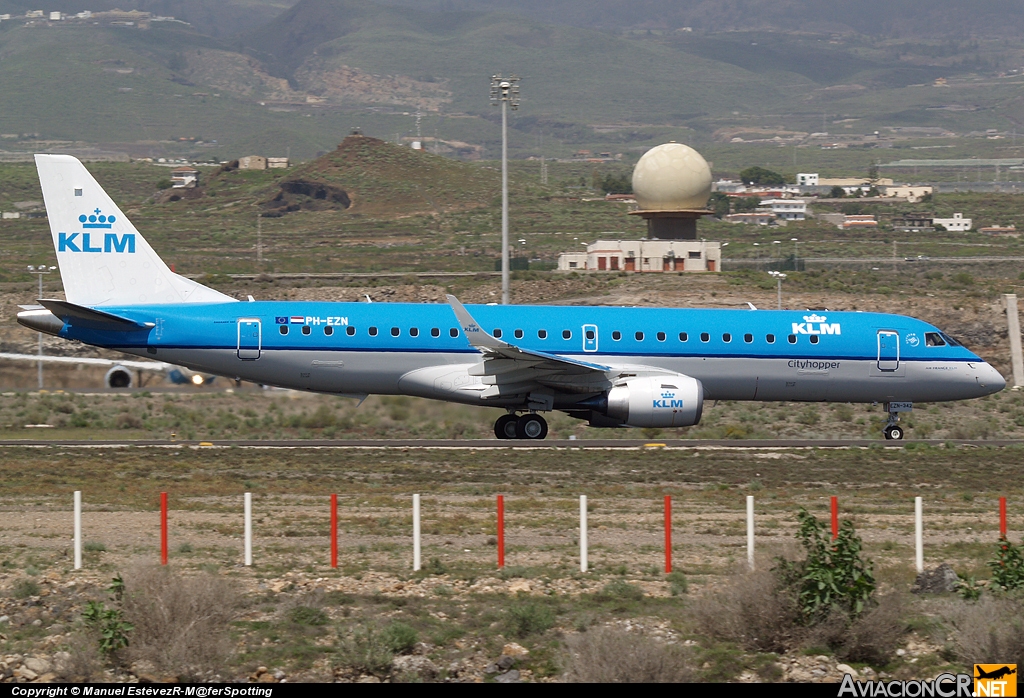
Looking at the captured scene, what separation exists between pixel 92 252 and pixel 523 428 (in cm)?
1101

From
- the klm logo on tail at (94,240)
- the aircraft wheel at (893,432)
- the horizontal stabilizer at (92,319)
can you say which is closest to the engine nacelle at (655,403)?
the aircraft wheel at (893,432)

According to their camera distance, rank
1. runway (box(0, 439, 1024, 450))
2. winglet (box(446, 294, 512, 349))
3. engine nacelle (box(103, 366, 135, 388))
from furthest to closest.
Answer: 1. engine nacelle (box(103, 366, 135, 388))
2. runway (box(0, 439, 1024, 450))
3. winglet (box(446, 294, 512, 349))

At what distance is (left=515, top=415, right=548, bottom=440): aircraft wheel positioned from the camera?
106 ft

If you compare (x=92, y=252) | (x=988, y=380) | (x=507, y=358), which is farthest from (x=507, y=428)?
(x=988, y=380)

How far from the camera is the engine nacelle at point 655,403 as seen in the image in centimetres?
3023

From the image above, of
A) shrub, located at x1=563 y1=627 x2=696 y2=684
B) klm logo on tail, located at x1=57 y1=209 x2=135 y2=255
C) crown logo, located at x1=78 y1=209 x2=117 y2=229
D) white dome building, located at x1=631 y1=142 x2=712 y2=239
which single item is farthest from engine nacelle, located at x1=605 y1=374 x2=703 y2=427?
white dome building, located at x1=631 y1=142 x2=712 y2=239

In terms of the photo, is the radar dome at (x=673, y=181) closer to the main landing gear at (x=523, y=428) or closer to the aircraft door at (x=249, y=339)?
the main landing gear at (x=523, y=428)

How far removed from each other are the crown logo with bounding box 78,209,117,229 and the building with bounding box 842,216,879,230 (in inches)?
4862

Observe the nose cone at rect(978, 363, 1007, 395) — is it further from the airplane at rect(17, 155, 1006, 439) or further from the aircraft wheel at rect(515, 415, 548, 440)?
the aircraft wheel at rect(515, 415, 548, 440)

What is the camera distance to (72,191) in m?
31.7

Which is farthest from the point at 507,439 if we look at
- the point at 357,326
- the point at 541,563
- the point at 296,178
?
the point at 296,178

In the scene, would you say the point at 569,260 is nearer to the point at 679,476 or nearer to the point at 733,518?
the point at 679,476

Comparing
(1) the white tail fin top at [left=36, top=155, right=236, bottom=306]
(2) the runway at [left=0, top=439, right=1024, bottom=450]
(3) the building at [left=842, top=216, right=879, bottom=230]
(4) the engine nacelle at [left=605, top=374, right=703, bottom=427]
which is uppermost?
(3) the building at [left=842, top=216, right=879, bottom=230]

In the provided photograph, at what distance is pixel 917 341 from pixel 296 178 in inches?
4575
